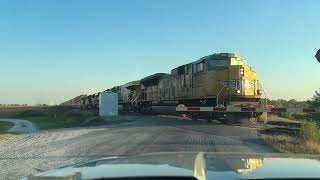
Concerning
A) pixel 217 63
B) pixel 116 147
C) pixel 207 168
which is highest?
pixel 217 63

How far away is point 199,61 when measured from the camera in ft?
104

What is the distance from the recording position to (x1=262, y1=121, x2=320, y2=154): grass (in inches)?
636

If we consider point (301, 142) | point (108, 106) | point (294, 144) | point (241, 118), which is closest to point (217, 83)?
point (241, 118)

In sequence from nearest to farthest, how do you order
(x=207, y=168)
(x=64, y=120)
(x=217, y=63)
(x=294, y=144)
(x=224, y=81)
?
(x=207, y=168) < (x=294, y=144) < (x=224, y=81) < (x=217, y=63) < (x=64, y=120)

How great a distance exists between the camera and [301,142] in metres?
18.0

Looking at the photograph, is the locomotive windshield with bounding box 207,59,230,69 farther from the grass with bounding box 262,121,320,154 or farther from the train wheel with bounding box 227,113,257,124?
the grass with bounding box 262,121,320,154

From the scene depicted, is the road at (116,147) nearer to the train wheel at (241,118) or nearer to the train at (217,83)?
the train wheel at (241,118)

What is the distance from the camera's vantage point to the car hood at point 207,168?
9.66ft

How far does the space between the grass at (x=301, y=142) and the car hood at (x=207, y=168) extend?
12487 millimetres

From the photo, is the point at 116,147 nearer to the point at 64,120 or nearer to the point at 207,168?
the point at 207,168

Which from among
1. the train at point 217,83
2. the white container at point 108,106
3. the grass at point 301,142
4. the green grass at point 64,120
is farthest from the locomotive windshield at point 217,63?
the white container at point 108,106

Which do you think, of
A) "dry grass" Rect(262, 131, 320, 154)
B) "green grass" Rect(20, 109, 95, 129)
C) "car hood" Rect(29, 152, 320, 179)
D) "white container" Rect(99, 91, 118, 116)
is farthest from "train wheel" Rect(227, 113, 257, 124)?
"car hood" Rect(29, 152, 320, 179)

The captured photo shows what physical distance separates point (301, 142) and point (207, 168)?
15504 millimetres

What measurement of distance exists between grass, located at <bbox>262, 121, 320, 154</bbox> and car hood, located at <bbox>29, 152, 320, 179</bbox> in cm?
1249
